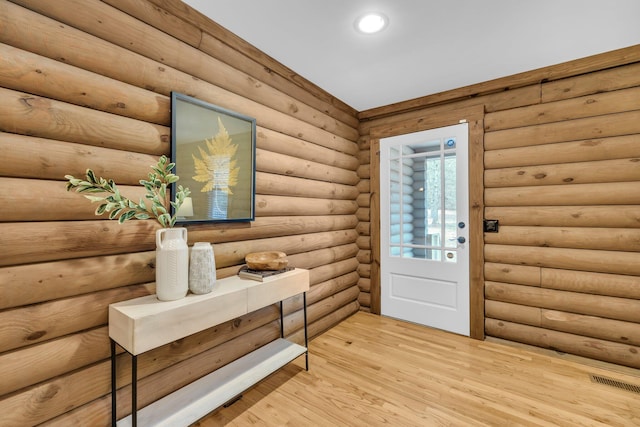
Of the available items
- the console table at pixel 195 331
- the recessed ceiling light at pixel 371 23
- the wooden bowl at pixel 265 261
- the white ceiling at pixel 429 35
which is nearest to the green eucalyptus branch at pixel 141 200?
the console table at pixel 195 331

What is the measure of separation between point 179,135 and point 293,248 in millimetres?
1330

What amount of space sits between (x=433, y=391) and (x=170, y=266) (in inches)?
76.1

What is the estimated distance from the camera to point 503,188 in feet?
8.98

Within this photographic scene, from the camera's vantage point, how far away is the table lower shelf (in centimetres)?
150

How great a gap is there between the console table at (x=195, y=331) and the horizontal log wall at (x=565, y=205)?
2.08 m

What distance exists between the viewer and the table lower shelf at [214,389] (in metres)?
1.50

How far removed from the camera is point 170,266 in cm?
147

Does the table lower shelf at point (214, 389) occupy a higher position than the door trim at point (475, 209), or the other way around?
the door trim at point (475, 209)

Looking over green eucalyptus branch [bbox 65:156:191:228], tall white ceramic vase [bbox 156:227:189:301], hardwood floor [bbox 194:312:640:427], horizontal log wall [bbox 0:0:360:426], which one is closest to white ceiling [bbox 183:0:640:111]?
horizontal log wall [bbox 0:0:360:426]

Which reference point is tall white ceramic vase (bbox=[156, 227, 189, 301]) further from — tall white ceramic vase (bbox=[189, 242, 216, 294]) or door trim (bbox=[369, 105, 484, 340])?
door trim (bbox=[369, 105, 484, 340])

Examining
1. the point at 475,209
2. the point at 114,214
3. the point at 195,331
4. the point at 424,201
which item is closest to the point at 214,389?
the point at 195,331

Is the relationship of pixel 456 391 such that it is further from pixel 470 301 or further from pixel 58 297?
pixel 58 297

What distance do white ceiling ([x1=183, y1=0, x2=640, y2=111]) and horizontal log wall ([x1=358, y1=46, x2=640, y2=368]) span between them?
252 millimetres

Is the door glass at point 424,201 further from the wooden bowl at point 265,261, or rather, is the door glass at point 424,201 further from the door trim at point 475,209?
the wooden bowl at point 265,261
